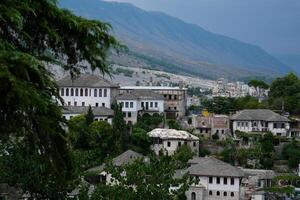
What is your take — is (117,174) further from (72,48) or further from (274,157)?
(274,157)

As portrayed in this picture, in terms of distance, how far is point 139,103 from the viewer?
200 ft

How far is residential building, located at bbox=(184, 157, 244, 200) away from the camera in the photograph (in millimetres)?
44938

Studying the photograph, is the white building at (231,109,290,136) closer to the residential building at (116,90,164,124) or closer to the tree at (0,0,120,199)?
the residential building at (116,90,164,124)

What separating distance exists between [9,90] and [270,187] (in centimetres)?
4280

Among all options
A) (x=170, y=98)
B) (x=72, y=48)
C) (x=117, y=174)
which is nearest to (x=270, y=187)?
(x=170, y=98)

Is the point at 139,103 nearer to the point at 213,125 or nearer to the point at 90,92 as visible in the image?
the point at 90,92

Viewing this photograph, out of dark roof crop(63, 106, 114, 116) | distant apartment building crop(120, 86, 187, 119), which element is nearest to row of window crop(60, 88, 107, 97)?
dark roof crop(63, 106, 114, 116)

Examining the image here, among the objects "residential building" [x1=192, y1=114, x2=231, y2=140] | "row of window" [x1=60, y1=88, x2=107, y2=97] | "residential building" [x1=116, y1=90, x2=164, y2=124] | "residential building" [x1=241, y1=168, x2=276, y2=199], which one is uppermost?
"row of window" [x1=60, y1=88, x2=107, y2=97]

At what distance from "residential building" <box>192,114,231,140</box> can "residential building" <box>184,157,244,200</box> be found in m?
14.8

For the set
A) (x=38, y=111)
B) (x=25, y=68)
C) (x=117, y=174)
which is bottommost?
(x=117, y=174)

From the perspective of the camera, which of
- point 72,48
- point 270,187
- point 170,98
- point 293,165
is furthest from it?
point 170,98

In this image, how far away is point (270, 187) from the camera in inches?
1885

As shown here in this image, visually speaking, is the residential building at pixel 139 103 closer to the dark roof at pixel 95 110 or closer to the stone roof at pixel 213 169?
the dark roof at pixel 95 110

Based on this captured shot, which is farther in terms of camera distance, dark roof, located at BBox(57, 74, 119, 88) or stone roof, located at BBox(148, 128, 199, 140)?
dark roof, located at BBox(57, 74, 119, 88)
